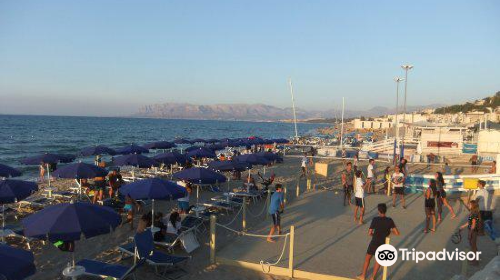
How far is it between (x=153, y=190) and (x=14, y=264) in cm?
397

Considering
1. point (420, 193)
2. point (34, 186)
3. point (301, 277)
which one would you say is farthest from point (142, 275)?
point (420, 193)

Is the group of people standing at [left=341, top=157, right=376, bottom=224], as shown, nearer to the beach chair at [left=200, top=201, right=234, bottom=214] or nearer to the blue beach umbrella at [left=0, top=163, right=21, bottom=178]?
the beach chair at [left=200, top=201, right=234, bottom=214]

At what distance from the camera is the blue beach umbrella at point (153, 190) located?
25.9ft

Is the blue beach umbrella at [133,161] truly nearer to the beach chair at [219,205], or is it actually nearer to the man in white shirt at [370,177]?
the beach chair at [219,205]

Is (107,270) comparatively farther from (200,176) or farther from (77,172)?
(77,172)

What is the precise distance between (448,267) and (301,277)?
2.89 meters

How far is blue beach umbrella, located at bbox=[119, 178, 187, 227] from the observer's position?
7.91 m

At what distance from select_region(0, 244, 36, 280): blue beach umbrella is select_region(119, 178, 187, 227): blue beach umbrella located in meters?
3.53

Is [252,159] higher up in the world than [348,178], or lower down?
higher up

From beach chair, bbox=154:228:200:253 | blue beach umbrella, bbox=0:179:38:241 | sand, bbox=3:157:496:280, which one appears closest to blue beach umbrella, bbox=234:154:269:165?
sand, bbox=3:157:496:280

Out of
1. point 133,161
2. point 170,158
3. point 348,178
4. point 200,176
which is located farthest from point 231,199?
point 170,158

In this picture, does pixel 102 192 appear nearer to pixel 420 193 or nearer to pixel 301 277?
pixel 301 277

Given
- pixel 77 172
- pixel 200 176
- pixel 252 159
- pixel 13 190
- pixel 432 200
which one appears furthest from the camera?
pixel 252 159

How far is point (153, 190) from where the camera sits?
8031 mm
